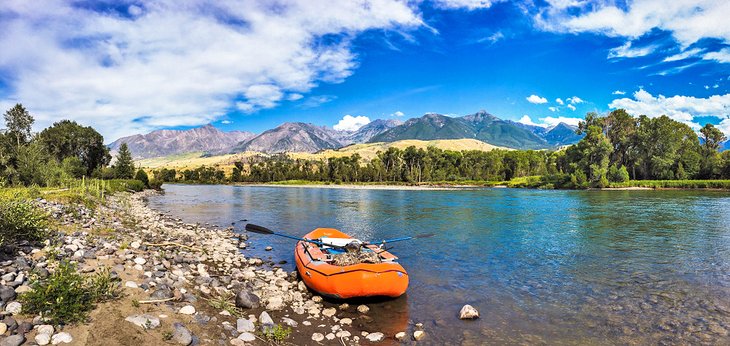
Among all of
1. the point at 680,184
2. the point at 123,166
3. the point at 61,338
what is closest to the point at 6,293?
the point at 61,338

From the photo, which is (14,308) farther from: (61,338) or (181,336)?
(181,336)

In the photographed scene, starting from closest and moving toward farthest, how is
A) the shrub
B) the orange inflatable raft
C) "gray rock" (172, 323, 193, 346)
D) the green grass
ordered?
1. "gray rock" (172, 323, 193, 346)
2. the shrub
3. the orange inflatable raft
4. the green grass

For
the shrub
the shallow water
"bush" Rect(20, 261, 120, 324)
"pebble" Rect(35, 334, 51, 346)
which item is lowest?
the shallow water

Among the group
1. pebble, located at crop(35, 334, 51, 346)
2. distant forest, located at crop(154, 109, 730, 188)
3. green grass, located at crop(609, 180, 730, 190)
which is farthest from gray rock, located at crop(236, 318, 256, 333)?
green grass, located at crop(609, 180, 730, 190)

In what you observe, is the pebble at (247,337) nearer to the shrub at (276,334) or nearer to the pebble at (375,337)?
the shrub at (276,334)

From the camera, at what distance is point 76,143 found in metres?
86.6

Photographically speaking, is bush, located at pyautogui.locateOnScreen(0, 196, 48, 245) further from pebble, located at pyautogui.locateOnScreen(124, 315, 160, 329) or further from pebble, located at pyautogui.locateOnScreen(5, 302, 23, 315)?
pebble, located at pyautogui.locateOnScreen(124, 315, 160, 329)

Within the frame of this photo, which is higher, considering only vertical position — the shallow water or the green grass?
the green grass

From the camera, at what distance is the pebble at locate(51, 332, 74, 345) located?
6734 mm

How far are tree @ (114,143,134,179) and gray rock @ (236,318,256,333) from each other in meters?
106

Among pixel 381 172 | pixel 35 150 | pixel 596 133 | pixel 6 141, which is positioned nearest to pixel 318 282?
pixel 35 150

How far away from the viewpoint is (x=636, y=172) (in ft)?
359

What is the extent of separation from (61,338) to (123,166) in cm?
10883

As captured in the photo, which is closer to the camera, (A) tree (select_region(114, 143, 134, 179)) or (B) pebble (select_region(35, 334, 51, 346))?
(B) pebble (select_region(35, 334, 51, 346))
